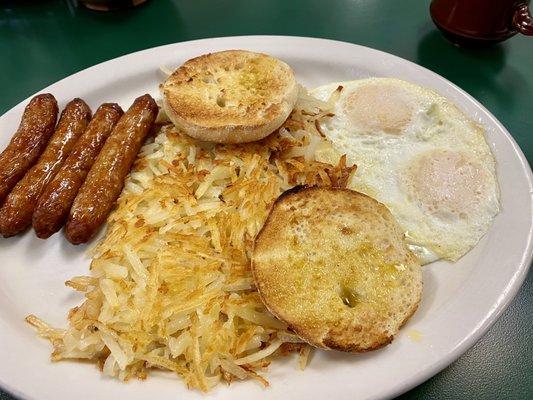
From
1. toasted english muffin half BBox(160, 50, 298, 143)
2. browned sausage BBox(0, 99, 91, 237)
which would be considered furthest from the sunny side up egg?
browned sausage BBox(0, 99, 91, 237)

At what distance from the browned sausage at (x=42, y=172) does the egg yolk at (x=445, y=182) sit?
174 centimetres

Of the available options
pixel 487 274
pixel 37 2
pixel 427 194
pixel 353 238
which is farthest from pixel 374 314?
pixel 37 2

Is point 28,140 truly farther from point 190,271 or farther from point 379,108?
point 379,108

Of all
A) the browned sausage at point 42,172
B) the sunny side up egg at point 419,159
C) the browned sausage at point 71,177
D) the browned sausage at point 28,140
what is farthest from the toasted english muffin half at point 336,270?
the browned sausage at point 28,140

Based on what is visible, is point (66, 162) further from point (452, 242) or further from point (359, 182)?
point (452, 242)

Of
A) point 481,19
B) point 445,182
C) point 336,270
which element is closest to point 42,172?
point 336,270

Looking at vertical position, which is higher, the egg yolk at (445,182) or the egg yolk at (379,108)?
the egg yolk at (379,108)

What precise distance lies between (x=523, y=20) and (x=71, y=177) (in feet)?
9.08

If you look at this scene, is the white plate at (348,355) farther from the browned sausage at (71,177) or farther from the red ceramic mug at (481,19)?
the red ceramic mug at (481,19)

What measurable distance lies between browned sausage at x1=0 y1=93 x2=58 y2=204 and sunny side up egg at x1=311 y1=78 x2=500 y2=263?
1492 millimetres

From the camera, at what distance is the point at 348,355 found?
1.74 m

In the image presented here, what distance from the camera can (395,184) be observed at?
2.30 metres

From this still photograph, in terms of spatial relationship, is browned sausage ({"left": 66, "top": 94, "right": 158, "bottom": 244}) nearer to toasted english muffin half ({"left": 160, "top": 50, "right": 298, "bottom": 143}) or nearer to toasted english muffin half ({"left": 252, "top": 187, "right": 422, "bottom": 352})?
toasted english muffin half ({"left": 160, "top": 50, "right": 298, "bottom": 143})

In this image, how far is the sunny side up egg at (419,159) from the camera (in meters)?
2.12
